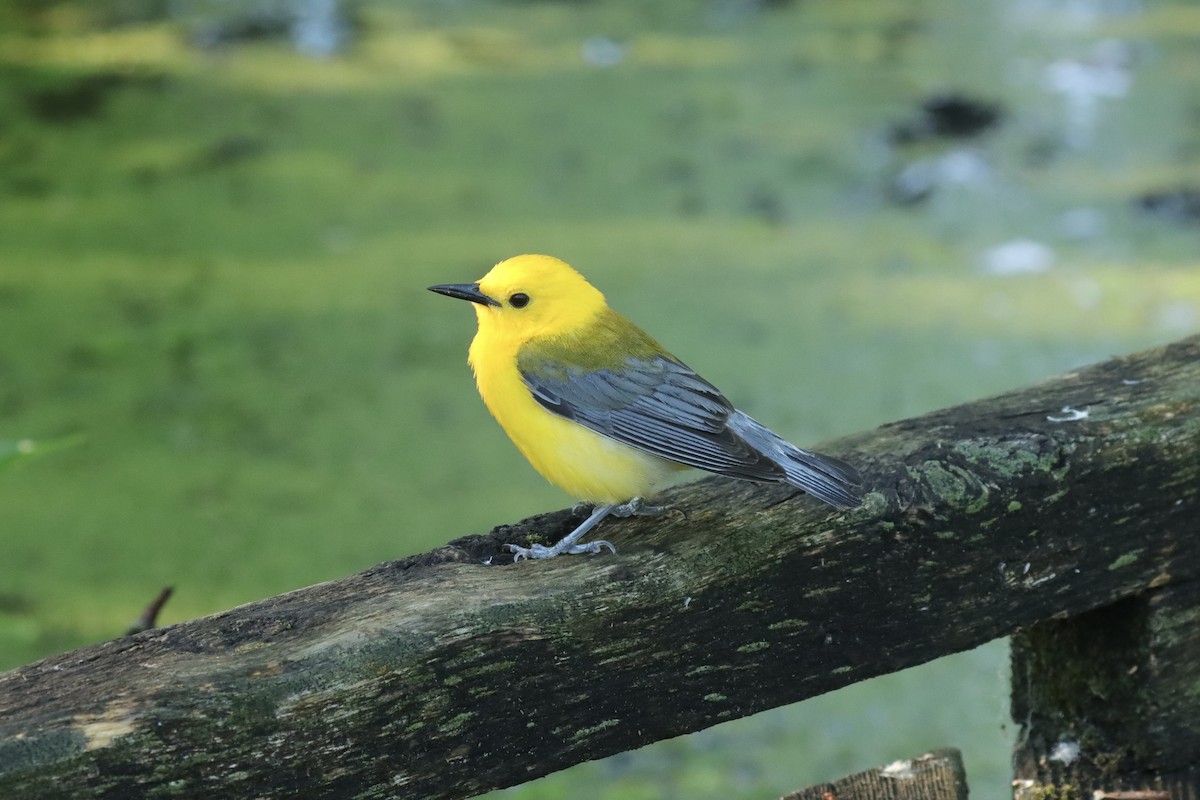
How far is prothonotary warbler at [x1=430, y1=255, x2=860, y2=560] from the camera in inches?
72.7

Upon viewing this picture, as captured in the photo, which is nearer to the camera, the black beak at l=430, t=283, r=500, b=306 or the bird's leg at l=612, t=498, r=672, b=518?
the bird's leg at l=612, t=498, r=672, b=518

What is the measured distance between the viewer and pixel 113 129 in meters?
5.44

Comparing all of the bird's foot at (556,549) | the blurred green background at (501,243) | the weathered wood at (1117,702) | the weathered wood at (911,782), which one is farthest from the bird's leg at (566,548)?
the blurred green background at (501,243)

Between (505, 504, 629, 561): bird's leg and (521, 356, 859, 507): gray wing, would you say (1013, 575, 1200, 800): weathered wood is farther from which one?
(505, 504, 629, 561): bird's leg

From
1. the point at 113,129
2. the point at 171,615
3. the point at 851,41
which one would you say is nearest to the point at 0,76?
the point at 113,129

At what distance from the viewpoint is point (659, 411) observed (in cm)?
193

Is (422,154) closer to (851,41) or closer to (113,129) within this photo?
(113,129)

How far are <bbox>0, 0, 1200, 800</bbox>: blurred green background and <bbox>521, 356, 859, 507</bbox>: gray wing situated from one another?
1366 mm

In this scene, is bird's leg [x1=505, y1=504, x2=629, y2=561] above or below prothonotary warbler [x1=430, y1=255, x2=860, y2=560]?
below

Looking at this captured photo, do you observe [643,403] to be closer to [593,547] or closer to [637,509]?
[637,509]

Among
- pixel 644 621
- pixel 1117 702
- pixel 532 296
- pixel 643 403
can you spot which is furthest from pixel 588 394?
pixel 1117 702

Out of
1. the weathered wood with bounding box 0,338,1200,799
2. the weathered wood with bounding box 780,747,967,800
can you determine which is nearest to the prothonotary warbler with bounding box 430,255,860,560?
the weathered wood with bounding box 0,338,1200,799

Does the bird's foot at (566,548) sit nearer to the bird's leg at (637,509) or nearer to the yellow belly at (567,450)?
the bird's leg at (637,509)

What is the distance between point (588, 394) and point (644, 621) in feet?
2.04
